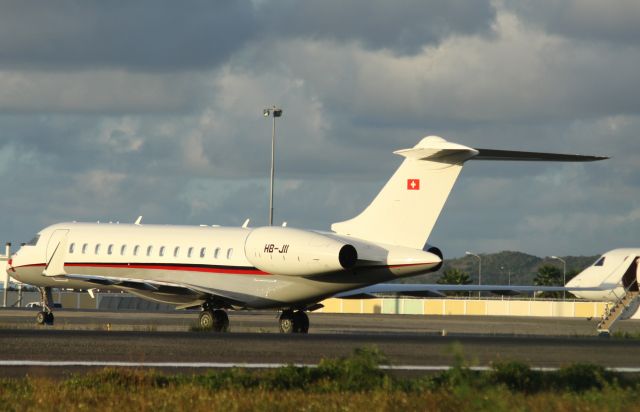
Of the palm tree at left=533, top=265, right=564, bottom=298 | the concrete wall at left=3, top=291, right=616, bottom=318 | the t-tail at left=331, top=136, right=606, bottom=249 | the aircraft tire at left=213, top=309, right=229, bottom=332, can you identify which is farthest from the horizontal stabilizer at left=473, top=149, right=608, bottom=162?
the palm tree at left=533, top=265, right=564, bottom=298

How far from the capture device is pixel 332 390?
14.3 metres

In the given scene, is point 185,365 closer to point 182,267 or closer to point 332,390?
point 332,390

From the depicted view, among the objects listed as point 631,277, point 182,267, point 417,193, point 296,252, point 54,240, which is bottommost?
point 182,267

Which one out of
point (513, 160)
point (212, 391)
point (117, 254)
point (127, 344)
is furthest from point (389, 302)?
point (212, 391)

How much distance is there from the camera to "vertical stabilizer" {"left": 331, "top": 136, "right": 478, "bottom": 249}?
1205 inches

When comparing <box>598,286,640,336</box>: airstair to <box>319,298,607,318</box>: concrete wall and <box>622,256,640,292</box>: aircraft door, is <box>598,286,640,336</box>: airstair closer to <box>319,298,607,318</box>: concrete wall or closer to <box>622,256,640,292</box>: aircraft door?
<box>622,256,640,292</box>: aircraft door

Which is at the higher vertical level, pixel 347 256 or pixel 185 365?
pixel 347 256

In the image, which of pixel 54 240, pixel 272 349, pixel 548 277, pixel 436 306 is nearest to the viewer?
pixel 272 349

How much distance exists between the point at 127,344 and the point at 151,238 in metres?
15.2

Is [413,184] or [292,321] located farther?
[292,321]

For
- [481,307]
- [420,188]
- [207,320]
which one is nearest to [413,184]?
[420,188]

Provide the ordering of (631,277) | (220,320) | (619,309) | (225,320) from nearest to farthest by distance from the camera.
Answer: (220,320) < (225,320) < (619,309) < (631,277)

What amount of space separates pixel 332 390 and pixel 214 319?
67.8ft

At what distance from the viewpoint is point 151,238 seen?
121 ft
